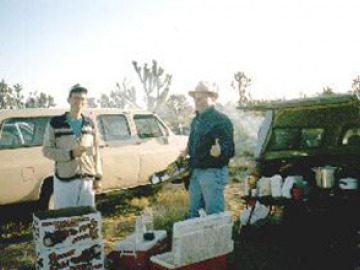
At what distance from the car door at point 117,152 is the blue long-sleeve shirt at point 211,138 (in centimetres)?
347

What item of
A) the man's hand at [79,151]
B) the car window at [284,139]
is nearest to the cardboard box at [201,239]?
the man's hand at [79,151]

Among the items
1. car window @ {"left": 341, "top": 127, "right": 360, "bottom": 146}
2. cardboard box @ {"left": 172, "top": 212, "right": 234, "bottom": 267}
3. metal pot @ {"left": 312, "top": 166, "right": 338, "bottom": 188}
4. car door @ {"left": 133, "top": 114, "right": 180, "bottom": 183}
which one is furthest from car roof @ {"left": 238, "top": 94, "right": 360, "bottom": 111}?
car door @ {"left": 133, "top": 114, "right": 180, "bottom": 183}

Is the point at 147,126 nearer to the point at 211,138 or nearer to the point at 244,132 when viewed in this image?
the point at 211,138

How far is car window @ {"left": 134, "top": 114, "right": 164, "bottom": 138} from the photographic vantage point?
9.69 m

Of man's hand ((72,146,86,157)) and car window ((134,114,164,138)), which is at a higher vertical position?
car window ((134,114,164,138))

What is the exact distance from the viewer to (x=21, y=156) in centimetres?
750

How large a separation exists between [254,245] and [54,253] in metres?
3.13

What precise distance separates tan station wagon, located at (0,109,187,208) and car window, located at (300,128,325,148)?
11.6 ft

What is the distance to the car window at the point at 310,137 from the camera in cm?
698

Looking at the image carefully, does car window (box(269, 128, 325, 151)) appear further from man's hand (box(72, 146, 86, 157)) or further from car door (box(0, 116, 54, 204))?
car door (box(0, 116, 54, 204))

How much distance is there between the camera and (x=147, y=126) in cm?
997

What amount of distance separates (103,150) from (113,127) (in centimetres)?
70

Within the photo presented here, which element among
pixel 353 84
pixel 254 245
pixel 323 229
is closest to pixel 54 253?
pixel 254 245

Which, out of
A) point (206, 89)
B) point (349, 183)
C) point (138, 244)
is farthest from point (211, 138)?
point (349, 183)
